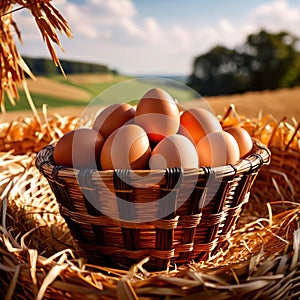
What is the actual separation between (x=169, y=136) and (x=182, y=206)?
121 millimetres

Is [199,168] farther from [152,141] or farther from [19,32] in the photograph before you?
[19,32]

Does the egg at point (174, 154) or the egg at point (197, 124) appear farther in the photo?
the egg at point (197, 124)

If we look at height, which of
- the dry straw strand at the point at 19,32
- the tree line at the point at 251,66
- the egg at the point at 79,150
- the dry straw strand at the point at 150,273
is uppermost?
the dry straw strand at the point at 19,32

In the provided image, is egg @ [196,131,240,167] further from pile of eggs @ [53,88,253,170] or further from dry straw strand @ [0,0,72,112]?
Answer: dry straw strand @ [0,0,72,112]

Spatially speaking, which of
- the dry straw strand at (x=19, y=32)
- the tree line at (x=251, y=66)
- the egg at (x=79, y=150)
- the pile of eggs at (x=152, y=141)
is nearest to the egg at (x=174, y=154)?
the pile of eggs at (x=152, y=141)

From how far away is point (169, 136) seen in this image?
78 centimetres

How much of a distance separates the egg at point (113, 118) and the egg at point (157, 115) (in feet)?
0.08

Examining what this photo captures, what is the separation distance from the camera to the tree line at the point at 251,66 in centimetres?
1175

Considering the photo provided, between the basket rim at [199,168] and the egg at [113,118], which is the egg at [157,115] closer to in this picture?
the egg at [113,118]

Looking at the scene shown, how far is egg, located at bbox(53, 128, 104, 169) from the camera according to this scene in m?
0.81

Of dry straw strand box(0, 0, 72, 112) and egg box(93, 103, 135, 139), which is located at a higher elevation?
dry straw strand box(0, 0, 72, 112)

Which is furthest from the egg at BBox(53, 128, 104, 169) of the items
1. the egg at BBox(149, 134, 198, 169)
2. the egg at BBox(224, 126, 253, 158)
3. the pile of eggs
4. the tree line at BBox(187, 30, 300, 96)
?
the tree line at BBox(187, 30, 300, 96)

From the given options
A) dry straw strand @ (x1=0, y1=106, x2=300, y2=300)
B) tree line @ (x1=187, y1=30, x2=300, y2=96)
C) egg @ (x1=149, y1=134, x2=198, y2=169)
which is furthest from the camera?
tree line @ (x1=187, y1=30, x2=300, y2=96)

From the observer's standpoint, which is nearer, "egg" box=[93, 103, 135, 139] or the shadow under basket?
the shadow under basket
